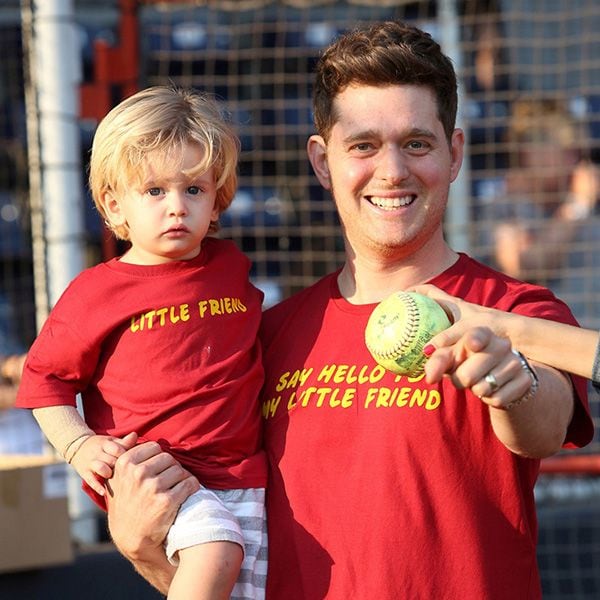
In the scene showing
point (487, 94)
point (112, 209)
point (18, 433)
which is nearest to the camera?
point (112, 209)

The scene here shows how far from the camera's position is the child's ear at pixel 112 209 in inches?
106

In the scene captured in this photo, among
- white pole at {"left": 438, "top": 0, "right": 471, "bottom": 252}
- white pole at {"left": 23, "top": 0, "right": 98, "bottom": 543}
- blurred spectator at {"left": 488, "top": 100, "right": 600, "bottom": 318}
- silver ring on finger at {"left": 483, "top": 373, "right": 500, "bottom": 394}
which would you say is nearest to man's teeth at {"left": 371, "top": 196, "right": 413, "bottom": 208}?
silver ring on finger at {"left": 483, "top": 373, "right": 500, "bottom": 394}

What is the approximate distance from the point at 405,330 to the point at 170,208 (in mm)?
674

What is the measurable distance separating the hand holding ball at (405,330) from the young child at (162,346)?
47 centimetres

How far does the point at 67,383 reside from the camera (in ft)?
8.61

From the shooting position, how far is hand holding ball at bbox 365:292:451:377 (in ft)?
7.13

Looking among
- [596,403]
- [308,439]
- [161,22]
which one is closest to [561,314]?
[308,439]

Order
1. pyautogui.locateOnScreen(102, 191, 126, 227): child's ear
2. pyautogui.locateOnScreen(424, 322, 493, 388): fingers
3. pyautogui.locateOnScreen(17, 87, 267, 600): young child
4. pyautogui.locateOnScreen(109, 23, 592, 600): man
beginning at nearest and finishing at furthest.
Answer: pyautogui.locateOnScreen(424, 322, 493, 388): fingers, pyautogui.locateOnScreen(109, 23, 592, 600): man, pyautogui.locateOnScreen(17, 87, 267, 600): young child, pyautogui.locateOnScreen(102, 191, 126, 227): child's ear

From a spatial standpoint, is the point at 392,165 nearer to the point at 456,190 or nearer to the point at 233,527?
the point at 233,527

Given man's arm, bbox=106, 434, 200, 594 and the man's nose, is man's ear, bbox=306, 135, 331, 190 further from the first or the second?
man's arm, bbox=106, 434, 200, 594

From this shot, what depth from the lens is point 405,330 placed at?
2178mm

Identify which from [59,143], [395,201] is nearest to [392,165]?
[395,201]

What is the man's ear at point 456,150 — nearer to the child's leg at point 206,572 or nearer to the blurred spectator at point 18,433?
the child's leg at point 206,572

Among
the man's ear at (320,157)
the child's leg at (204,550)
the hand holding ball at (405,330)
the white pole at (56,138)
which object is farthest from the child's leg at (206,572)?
the white pole at (56,138)
